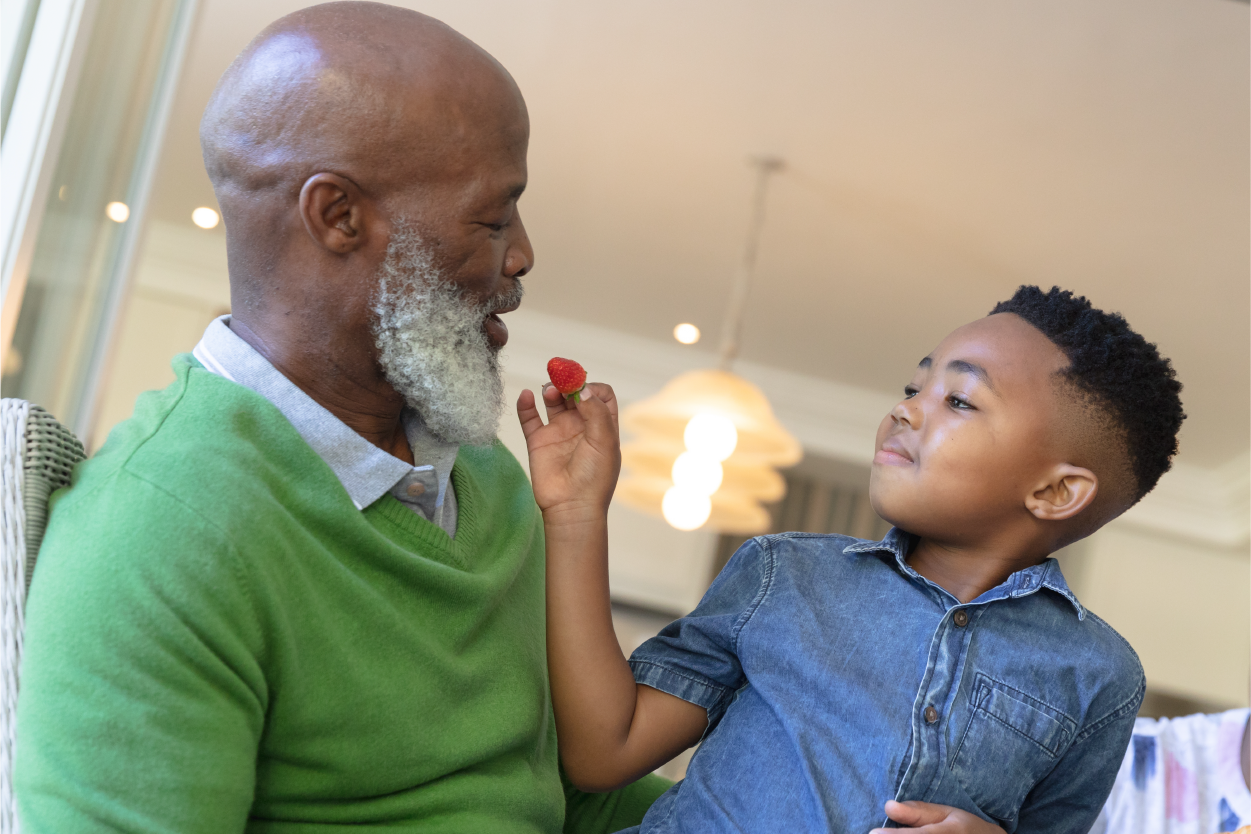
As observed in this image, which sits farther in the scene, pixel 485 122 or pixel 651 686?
pixel 651 686

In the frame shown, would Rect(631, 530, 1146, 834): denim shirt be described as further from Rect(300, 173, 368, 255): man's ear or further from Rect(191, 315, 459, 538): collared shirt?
Rect(300, 173, 368, 255): man's ear

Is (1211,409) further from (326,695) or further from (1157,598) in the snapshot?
(326,695)

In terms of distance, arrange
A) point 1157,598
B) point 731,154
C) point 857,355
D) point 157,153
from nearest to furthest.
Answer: point 157,153
point 731,154
point 857,355
point 1157,598

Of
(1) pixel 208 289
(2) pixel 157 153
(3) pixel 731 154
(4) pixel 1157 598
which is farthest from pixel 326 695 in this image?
(4) pixel 1157 598

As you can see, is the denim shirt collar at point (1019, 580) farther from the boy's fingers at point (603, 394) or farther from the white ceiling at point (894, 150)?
the white ceiling at point (894, 150)

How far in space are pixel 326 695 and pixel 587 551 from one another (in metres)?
0.27

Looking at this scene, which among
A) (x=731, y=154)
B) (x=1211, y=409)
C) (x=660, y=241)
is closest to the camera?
(x=731, y=154)

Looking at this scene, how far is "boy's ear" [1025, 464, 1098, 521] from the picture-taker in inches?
42.0

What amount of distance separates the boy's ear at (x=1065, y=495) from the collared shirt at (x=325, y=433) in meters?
0.56

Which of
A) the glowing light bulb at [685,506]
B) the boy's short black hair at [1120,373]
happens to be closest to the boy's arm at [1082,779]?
the boy's short black hair at [1120,373]

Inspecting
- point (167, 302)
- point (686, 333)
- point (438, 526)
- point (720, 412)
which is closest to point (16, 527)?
point (438, 526)

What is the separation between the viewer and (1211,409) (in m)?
4.98

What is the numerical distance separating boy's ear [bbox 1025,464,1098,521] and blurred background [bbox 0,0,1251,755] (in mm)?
1105

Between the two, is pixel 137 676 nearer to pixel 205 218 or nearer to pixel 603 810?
pixel 603 810
